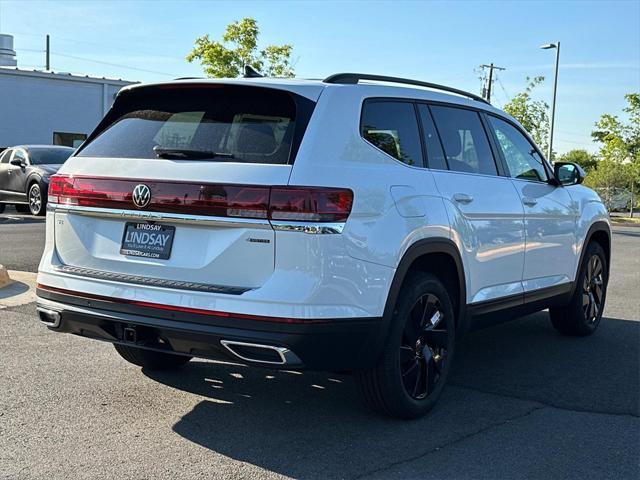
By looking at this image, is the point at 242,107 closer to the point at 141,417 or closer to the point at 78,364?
the point at 141,417

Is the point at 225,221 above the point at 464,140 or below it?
below

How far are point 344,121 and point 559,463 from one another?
2072mm

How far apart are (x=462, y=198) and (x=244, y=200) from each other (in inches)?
65.2

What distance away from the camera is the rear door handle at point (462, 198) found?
4.73m

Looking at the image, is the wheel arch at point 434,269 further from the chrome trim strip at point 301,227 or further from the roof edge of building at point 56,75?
the roof edge of building at point 56,75

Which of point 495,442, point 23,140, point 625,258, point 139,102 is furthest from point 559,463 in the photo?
point 23,140

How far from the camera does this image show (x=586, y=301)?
22.6ft

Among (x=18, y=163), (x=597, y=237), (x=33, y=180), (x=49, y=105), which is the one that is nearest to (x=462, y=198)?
(x=597, y=237)

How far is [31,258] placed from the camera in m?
10.6

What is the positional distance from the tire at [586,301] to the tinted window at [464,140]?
1899 millimetres

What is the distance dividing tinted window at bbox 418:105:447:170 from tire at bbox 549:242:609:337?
8.20 ft

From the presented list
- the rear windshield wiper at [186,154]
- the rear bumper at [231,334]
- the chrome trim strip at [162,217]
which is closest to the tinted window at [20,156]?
the chrome trim strip at [162,217]

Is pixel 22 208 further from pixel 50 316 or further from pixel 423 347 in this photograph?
pixel 423 347

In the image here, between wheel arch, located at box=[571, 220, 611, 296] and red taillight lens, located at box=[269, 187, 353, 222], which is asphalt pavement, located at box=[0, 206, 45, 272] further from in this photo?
red taillight lens, located at box=[269, 187, 353, 222]
